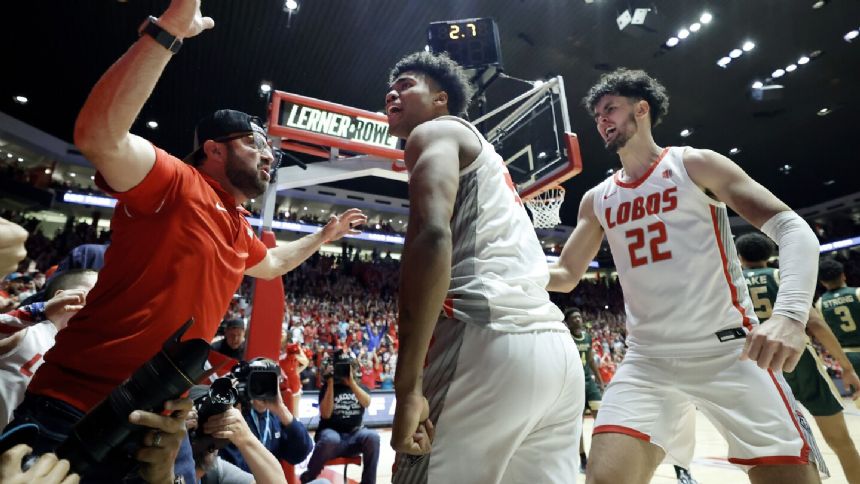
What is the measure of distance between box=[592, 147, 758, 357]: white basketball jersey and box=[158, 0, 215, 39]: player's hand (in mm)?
2040

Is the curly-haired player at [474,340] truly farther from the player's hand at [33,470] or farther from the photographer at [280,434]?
the photographer at [280,434]

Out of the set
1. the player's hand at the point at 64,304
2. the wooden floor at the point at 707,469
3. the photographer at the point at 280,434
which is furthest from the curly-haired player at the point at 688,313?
the wooden floor at the point at 707,469

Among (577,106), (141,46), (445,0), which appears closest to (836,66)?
(577,106)

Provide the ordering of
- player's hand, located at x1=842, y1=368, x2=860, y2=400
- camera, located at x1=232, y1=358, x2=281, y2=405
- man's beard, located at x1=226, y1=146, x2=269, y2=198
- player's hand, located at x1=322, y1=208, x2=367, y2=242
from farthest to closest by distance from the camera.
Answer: player's hand, located at x1=842, y1=368, x2=860, y2=400
player's hand, located at x1=322, y1=208, x2=367, y2=242
camera, located at x1=232, y1=358, x2=281, y2=405
man's beard, located at x1=226, y1=146, x2=269, y2=198

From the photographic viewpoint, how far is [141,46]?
142 centimetres

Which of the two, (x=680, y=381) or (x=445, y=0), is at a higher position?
(x=445, y=0)

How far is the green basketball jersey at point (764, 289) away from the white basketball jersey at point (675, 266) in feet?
6.90

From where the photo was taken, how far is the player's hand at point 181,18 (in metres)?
1.42

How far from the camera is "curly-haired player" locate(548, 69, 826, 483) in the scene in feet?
5.95

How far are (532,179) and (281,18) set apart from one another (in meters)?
A: 6.44

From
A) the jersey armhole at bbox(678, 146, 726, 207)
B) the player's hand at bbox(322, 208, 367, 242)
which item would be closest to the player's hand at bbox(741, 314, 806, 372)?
the jersey armhole at bbox(678, 146, 726, 207)

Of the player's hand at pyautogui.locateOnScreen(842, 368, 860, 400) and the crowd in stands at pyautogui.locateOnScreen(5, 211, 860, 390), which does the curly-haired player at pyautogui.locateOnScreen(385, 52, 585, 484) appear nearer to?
the player's hand at pyautogui.locateOnScreen(842, 368, 860, 400)

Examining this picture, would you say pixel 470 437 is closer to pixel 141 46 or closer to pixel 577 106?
pixel 141 46

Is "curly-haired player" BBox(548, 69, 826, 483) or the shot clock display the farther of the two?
the shot clock display
